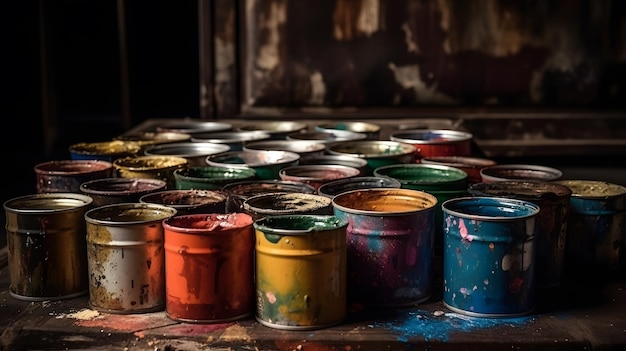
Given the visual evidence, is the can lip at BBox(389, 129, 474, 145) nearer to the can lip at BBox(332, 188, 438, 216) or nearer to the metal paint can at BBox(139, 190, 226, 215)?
the can lip at BBox(332, 188, 438, 216)

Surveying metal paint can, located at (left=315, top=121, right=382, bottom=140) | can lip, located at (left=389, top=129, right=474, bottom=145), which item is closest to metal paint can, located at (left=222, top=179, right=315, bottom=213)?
can lip, located at (left=389, top=129, right=474, bottom=145)

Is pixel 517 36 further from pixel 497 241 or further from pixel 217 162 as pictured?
pixel 497 241

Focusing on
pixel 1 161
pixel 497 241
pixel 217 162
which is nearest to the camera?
pixel 497 241

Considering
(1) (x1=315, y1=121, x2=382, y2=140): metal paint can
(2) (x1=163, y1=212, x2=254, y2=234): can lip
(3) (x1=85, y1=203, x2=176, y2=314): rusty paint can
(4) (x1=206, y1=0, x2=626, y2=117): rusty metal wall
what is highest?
(4) (x1=206, y1=0, x2=626, y2=117): rusty metal wall

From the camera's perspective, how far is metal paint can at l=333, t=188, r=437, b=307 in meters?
2.23

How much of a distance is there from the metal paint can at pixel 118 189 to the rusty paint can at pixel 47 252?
14 cm

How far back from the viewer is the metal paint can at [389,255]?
223 centimetres

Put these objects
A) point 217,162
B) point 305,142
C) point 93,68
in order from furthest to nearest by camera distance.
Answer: point 93,68 → point 305,142 → point 217,162

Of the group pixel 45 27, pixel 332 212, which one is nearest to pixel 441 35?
pixel 332 212

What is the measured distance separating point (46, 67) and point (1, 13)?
69 centimetres

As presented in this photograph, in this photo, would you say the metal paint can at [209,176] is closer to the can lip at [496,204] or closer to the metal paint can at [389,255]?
the metal paint can at [389,255]

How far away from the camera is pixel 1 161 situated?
7.76m

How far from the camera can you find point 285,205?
2.46 metres

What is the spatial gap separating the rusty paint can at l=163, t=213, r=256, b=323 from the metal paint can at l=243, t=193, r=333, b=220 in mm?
97
